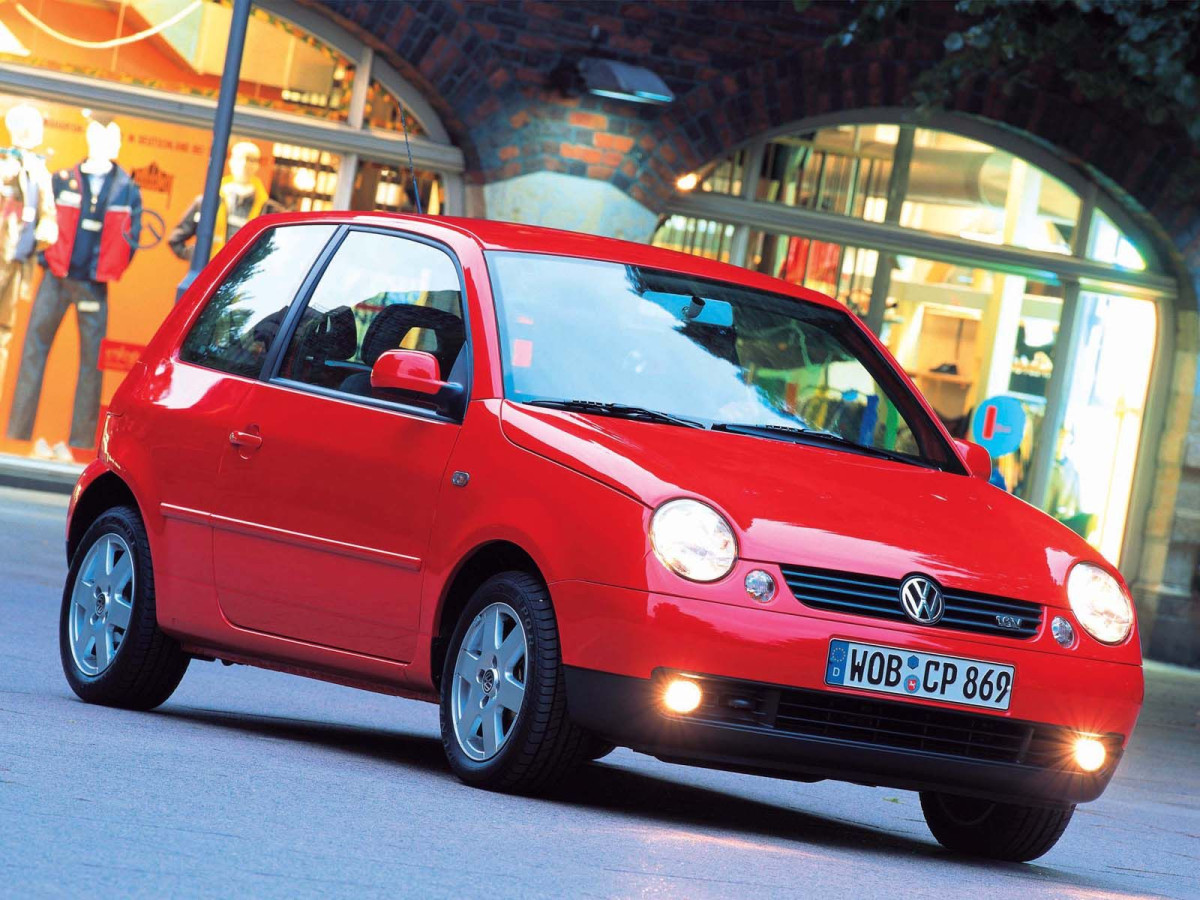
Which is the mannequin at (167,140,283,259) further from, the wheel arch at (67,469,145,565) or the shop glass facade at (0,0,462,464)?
the wheel arch at (67,469,145,565)

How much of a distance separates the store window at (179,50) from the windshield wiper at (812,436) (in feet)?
37.0

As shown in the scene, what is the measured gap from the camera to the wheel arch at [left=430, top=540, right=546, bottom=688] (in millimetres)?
6094

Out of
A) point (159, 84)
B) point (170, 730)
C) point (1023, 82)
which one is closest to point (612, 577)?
point (170, 730)

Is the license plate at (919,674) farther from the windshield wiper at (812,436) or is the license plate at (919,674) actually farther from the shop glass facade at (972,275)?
the shop glass facade at (972,275)

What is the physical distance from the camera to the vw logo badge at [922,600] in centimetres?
572

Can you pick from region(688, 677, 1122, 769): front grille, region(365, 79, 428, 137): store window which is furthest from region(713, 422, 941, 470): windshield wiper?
region(365, 79, 428, 137): store window

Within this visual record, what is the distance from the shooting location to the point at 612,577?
562 centimetres

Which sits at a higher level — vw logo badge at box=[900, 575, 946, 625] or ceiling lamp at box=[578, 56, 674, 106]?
ceiling lamp at box=[578, 56, 674, 106]

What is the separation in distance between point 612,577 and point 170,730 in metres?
1.88

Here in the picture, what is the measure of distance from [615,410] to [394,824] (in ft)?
5.06

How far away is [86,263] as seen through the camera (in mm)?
17625

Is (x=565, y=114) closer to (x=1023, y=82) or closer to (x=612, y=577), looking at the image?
(x=1023, y=82)

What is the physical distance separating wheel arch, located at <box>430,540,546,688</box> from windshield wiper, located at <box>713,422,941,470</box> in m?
0.72

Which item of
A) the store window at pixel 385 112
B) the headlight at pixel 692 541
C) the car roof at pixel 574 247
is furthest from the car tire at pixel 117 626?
the store window at pixel 385 112
